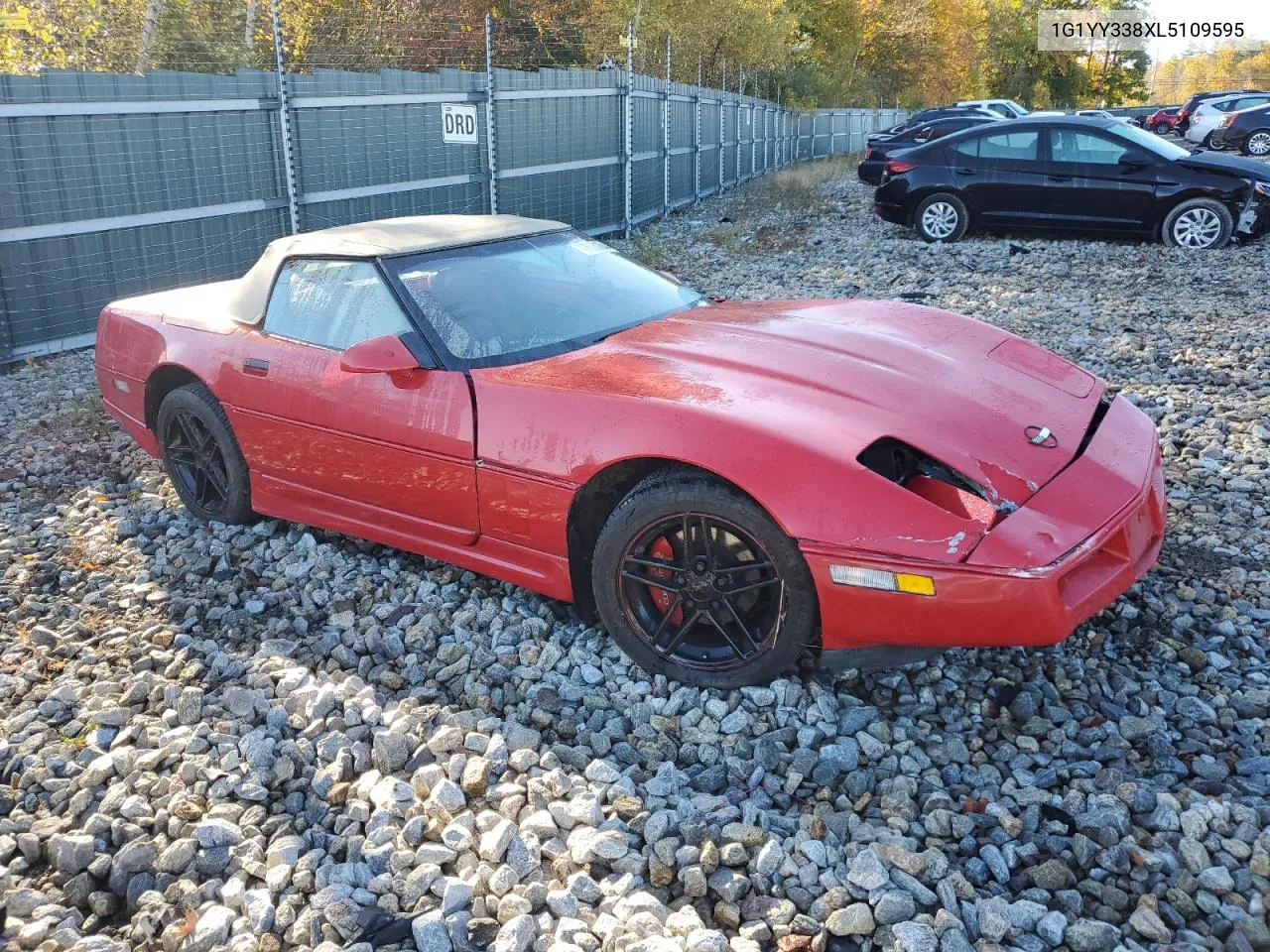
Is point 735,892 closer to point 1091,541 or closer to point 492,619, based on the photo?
point 1091,541

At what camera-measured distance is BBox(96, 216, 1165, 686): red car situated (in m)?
2.86

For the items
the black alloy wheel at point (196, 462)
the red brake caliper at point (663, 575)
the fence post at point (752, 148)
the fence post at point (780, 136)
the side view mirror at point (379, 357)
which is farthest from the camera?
the fence post at point (780, 136)

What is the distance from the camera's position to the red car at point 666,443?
2855 mm

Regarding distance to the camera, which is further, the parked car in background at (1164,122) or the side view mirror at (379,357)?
the parked car in background at (1164,122)

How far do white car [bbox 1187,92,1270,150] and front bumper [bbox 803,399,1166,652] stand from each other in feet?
91.8

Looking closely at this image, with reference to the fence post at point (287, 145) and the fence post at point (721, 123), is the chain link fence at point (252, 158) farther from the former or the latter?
the fence post at point (721, 123)

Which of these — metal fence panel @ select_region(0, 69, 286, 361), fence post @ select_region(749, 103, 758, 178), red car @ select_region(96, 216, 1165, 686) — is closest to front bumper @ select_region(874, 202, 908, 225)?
metal fence panel @ select_region(0, 69, 286, 361)

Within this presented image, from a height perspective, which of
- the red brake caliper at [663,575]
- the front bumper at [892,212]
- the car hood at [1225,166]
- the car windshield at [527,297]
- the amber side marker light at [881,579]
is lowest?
the red brake caliper at [663,575]

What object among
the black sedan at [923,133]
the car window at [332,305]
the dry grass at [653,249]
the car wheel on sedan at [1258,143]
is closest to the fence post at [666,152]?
the dry grass at [653,249]

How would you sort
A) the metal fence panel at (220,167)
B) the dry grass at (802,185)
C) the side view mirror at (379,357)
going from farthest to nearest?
the dry grass at (802,185)
the metal fence panel at (220,167)
the side view mirror at (379,357)

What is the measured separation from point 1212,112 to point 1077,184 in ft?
65.3

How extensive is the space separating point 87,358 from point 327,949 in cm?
694

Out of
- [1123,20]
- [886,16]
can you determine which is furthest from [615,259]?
[1123,20]

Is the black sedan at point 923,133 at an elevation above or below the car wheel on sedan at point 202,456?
above
